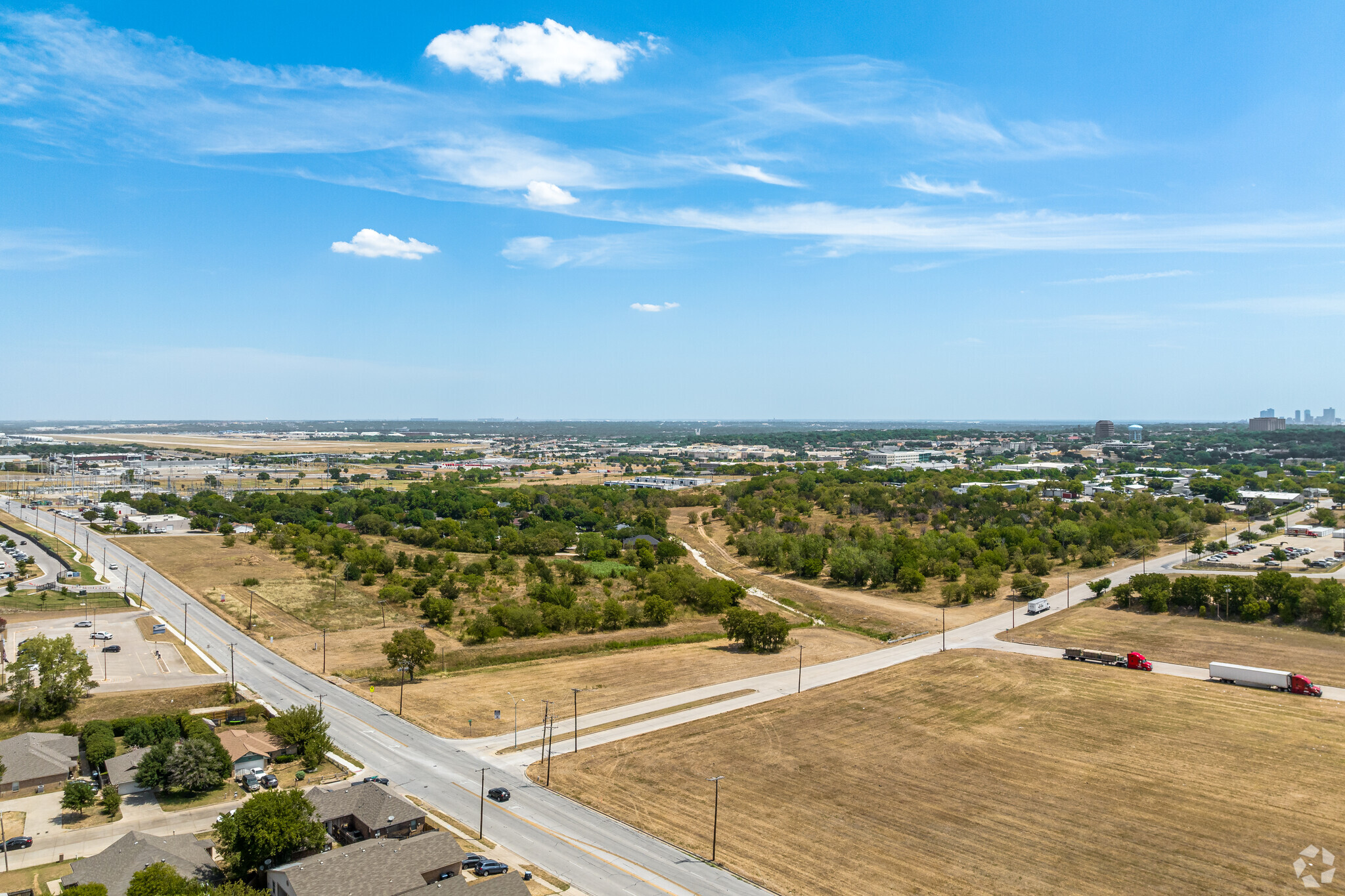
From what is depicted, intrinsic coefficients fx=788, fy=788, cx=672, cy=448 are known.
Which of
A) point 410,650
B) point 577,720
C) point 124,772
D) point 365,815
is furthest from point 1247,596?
point 124,772

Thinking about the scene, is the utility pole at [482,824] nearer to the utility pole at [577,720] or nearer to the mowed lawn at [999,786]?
the mowed lawn at [999,786]

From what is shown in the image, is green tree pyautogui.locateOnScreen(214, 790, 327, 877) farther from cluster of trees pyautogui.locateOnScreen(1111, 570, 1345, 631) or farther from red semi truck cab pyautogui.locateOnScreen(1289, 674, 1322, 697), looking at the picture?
cluster of trees pyautogui.locateOnScreen(1111, 570, 1345, 631)

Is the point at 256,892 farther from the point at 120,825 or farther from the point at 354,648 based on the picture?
the point at 354,648

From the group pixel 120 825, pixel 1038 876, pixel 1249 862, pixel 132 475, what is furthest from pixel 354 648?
pixel 132 475

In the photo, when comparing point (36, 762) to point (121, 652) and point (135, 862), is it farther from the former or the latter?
point (121, 652)

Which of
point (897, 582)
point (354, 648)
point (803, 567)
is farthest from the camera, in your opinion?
point (803, 567)

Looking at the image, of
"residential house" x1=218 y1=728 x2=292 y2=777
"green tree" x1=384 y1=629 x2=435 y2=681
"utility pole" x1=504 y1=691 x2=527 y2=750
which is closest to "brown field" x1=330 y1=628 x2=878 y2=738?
"utility pole" x1=504 y1=691 x2=527 y2=750
